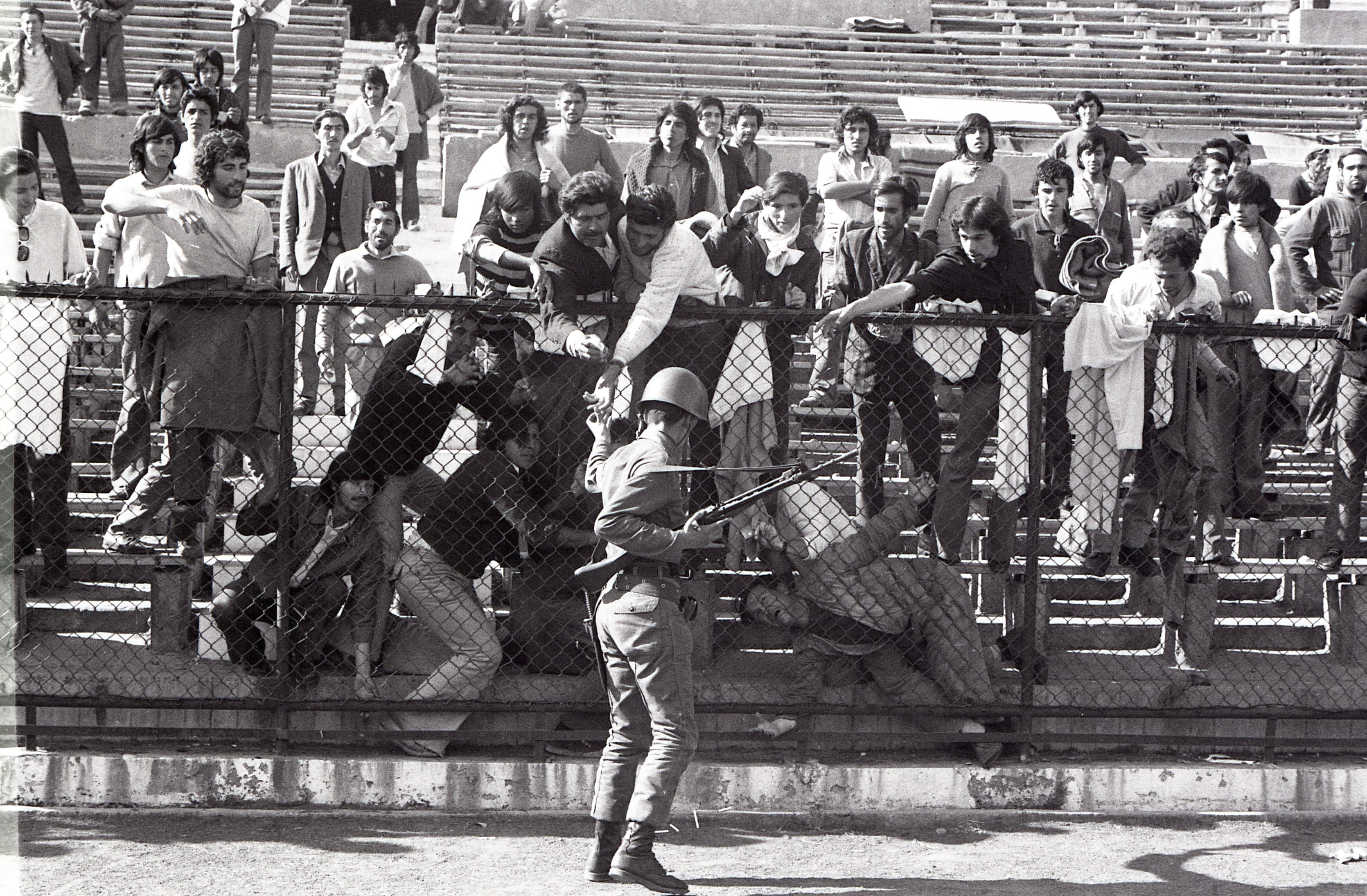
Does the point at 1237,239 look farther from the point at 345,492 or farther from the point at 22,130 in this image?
the point at 22,130

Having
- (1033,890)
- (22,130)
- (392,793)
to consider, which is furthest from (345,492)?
(22,130)

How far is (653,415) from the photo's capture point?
19.9 feet

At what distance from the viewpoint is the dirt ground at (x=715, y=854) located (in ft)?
19.3

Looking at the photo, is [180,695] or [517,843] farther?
[180,695]

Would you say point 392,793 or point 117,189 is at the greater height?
point 117,189

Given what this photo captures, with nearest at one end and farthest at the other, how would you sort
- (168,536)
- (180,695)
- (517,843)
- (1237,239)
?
(517,843) → (180,695) → (168,536) → (1237,239)

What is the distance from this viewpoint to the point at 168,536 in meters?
7.38

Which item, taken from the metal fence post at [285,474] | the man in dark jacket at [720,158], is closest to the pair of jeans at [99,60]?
the man in dark jacket at [720,158]

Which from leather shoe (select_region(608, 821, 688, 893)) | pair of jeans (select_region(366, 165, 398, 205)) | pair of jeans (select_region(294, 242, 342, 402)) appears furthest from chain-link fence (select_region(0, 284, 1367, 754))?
pair of jeans (select_region(366, 165, 398, 205))

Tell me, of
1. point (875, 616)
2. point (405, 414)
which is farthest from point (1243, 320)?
point (405, 414)

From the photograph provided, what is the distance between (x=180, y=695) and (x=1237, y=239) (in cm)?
612

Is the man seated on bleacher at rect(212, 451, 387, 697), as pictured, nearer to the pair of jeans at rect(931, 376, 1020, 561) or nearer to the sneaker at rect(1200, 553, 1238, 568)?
the pair of jeans at rect(931, 376, 1020, 561)

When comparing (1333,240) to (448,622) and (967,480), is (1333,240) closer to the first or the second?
(967,480)

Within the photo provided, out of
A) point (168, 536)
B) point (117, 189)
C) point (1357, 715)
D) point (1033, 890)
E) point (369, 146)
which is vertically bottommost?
point (1033, 890)
